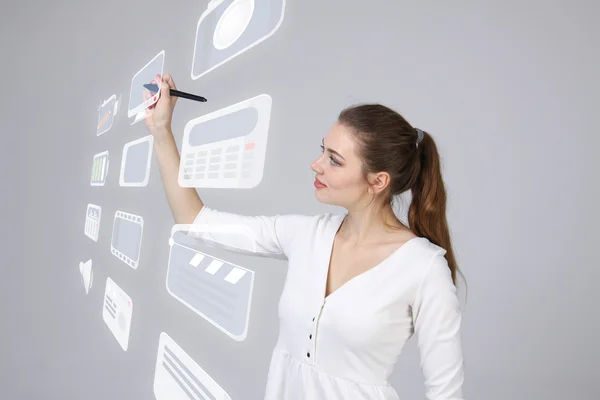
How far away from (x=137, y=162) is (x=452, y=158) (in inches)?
41.8

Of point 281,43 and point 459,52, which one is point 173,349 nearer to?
point 281,43

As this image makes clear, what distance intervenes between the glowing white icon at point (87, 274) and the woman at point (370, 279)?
53.2 inches

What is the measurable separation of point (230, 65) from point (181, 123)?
26 centimetres

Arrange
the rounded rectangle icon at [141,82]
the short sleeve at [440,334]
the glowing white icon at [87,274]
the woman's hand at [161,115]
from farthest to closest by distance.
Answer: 1. the glowing white icon at [87,274]
2. the rounded rectangle icon at [141,82]
3. the woman's hand at [161,115]
4. the short sleeve at [440,334]

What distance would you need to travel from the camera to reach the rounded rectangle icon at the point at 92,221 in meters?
1.70

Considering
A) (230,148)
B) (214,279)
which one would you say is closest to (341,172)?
(230,148)

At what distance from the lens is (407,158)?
573 mm

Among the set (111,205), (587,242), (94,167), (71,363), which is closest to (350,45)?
(587,242)

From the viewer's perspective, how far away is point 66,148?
2.02 m

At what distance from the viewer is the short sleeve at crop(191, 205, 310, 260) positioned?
2.22 ft

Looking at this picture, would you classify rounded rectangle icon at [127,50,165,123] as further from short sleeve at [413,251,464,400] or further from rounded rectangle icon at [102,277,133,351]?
short sleeve at [413,251,464,400]

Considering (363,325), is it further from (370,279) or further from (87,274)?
(87,274)

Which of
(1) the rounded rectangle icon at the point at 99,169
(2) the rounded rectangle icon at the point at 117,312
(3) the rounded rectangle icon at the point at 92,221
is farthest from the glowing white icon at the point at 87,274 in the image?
(1) the rounded rectangle icon at the point at 99,169

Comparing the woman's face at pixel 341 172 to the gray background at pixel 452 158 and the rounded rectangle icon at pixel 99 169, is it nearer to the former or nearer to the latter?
the gray background at pixel 452 158
